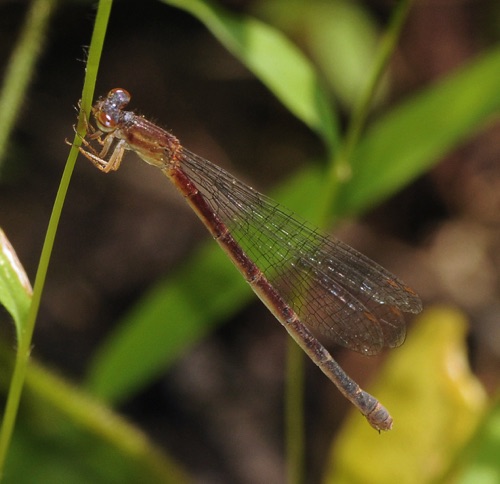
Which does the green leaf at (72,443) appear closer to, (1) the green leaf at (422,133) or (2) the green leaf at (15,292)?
(2) the green leaf at (15,292)

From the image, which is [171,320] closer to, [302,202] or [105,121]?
[302,202]

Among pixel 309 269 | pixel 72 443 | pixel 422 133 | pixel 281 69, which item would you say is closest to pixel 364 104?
pixel 281 69

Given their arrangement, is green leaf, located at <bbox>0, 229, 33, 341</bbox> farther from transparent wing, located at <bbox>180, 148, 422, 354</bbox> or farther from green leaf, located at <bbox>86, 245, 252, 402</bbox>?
green leaf, located at <bbox>86, 245, 252, 402</bbox>

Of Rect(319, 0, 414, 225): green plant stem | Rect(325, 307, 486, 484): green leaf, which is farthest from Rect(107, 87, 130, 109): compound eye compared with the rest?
Rect(325, 307, 486, 484): green leaf

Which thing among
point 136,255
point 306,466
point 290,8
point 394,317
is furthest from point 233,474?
point 290,8

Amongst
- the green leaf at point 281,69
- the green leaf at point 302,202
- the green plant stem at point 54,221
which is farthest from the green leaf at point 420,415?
the green plant stem at point 54,221

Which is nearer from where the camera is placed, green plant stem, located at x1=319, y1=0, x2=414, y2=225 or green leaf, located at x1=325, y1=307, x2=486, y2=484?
green plant stem, located at x1=319, y1=0, x2=414, y2=225
